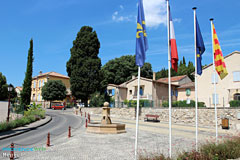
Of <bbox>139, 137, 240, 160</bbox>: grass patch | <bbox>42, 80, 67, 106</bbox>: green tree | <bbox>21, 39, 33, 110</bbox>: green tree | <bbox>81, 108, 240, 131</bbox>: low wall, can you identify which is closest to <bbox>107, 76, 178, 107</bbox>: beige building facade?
<bbox>81, 108, 240, 131</bbox>: low wall

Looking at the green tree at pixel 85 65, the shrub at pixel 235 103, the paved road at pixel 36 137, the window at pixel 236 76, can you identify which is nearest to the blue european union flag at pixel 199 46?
the paved road at pixel 36 137

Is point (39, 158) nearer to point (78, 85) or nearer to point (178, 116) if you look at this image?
point (178, 116)

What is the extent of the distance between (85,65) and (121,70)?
17675mm

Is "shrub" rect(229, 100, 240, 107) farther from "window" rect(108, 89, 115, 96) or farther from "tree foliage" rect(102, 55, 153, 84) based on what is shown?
"tree foliage" rect(102, 55, 153, 84)

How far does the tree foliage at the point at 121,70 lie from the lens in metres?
55.5

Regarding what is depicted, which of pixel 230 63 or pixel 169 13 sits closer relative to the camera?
pixel 169 13

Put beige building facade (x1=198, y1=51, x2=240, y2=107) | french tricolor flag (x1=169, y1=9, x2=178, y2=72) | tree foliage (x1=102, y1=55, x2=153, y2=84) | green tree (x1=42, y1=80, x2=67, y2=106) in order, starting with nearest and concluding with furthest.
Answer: french tricolor flag (x1=169, y1=9, x2=178, y2=72) → beige building facade (x1=198, y1=51, x2=240, y2=107) → green tree (x1=42, y1=80, x2=67, y2=106) → tree foliage (x1=102, y1=55, x2=153, y2=84)

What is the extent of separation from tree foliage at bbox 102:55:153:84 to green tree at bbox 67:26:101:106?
14.3 metres

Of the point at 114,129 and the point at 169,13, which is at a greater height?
the point at 169,13

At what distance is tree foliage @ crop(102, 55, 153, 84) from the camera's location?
55491 mm

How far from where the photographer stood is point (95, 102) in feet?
122

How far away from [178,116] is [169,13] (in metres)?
19.1

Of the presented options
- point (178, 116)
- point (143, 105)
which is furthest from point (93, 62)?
point (178, 116)

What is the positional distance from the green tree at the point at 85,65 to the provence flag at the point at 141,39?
3283cm
